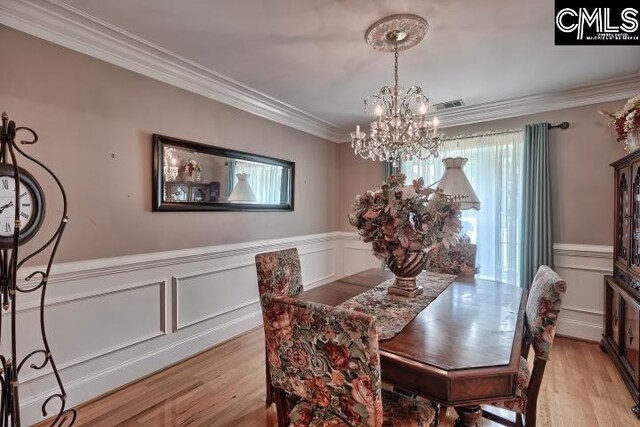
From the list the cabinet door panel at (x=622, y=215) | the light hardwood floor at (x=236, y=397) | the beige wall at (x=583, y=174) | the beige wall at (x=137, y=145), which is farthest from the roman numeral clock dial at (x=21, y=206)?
the beige wall at (x=583, y=174)

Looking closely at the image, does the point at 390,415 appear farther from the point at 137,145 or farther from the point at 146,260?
the point at 137,145

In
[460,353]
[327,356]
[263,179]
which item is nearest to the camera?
[327,356]

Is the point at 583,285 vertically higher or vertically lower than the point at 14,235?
lower

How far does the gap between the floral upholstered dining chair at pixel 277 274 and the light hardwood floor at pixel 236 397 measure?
288 mm

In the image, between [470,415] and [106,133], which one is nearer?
[470,415]

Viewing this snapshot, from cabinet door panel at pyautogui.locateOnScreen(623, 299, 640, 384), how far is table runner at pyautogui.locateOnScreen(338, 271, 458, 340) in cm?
127

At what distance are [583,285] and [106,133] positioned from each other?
447cm

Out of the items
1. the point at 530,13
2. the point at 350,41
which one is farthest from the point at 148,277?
the point at 530,13

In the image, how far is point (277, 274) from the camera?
2184 mm

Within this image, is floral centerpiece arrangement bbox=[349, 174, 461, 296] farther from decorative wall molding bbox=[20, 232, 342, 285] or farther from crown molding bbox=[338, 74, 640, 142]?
crown molding bbox=[338, 74, 640, 142]

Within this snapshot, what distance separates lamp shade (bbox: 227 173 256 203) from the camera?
3.15m

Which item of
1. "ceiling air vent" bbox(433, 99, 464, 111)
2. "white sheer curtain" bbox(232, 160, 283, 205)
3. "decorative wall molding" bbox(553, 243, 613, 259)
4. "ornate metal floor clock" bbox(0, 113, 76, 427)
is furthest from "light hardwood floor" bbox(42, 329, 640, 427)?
"ceiling air vent" bbox(433, 99, 464, 111)

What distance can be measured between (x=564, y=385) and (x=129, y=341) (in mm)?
3285

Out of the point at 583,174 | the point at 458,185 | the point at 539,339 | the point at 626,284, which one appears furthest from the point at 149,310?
the point at 583,174
